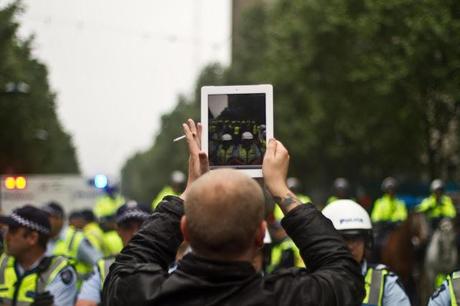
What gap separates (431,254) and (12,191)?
537 inches

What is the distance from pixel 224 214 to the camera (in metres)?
2.71

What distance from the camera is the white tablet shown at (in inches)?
140

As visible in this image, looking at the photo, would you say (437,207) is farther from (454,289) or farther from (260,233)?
(260,233)

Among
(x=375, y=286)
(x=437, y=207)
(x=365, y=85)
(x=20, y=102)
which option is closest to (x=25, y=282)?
(x=375, y=286)

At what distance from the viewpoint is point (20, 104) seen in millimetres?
30266

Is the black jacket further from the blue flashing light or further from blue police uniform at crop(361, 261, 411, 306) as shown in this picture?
the blue flashing light

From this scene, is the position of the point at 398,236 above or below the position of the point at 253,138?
below

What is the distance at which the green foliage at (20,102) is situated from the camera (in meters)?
23.6

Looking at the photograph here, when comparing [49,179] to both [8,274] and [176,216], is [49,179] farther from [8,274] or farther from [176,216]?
[176,216]

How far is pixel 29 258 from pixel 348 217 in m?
2.38

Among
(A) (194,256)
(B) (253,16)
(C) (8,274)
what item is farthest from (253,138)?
(B) (253,16)

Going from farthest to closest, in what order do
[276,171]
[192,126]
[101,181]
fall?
[101,181], [192,126], [276,171]

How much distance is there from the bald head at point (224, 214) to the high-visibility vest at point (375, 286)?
2740 millimetres

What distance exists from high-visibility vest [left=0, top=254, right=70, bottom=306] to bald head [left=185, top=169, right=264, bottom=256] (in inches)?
141
